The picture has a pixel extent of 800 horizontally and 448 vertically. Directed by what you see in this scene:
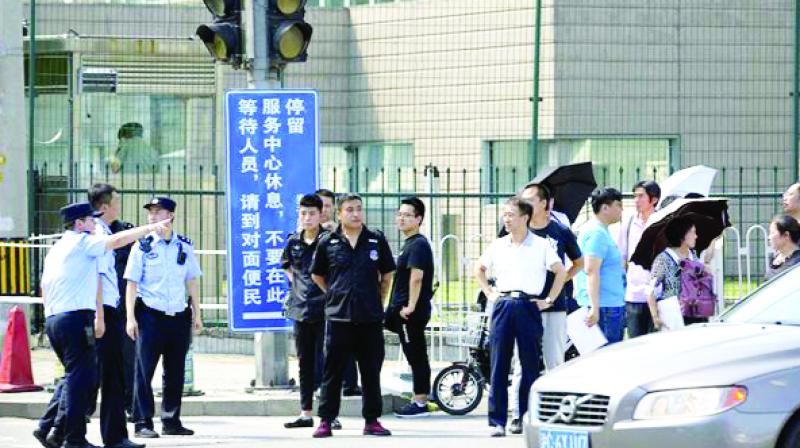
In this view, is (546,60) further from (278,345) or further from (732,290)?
(278,345)

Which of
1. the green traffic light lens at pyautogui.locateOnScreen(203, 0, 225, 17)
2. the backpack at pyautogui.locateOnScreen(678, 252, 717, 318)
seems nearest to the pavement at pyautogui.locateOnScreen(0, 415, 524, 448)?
the backpack at pyautogui.locateOnScreen(678, 252, 717, 318)

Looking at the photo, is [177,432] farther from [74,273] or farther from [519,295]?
[519,295]

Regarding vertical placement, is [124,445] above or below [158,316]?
below

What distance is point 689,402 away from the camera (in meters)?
9.41

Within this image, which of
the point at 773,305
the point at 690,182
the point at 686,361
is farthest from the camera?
the point at 690,182

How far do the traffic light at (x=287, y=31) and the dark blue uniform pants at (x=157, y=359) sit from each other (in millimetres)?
2690

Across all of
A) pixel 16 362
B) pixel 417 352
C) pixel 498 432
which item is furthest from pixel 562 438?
pixel 16 362

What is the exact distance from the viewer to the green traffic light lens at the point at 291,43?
16125 millimetres

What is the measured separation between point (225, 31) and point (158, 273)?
2.50 metres

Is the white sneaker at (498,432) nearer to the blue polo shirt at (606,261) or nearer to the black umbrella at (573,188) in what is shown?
the blue polo shirt at (606,261)

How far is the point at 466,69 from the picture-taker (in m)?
30.9

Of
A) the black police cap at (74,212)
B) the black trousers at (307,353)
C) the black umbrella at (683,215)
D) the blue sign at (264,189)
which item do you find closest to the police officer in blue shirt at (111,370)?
the black police cap at (74,212)

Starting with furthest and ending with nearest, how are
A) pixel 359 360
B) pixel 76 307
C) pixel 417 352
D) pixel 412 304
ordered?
pixel 417 352 < pixel 412 304 < pixel 359 360 < pixel 76 307

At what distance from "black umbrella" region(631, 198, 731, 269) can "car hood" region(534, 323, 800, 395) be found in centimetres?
417
